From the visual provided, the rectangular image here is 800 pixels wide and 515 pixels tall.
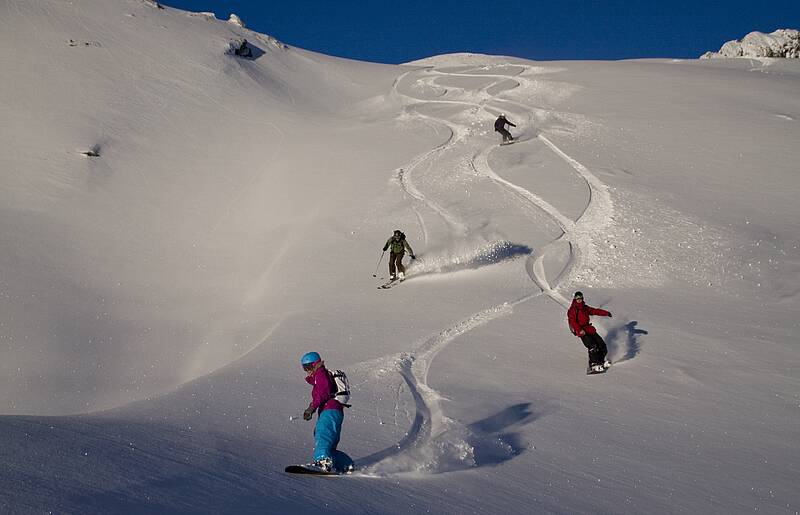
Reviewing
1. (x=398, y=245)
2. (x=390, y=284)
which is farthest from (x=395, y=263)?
(x=390, y=284)

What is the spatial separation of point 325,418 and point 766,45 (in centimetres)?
6241

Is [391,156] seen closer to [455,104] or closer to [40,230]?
[455,104]

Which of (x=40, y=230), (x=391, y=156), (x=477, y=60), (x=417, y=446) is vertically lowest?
(x=417, y=446)

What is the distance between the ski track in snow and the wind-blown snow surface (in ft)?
0.25

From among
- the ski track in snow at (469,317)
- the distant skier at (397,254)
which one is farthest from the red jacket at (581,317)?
the distant skier at (397,254)

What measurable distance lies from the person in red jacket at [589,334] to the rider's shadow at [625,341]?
682 millimetres

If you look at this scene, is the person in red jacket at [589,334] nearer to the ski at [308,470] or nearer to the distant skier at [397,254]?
the ski at [308,470]

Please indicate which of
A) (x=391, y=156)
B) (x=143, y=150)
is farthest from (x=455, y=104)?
(x=143, y=150)

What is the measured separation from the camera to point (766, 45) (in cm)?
5741

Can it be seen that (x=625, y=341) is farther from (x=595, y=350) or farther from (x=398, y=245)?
(x=398, y=245)

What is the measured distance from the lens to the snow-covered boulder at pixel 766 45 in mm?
56281

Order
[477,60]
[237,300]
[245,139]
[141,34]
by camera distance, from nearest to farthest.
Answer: [237,300] < [245,139] < [141,34] < [477,60]

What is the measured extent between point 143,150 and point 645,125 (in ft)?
73.4

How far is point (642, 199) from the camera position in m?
22.3
